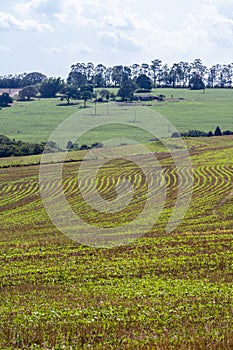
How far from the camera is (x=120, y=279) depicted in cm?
1806

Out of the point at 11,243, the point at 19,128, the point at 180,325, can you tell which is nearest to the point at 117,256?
the point at 11,243

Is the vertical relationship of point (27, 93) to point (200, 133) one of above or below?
above

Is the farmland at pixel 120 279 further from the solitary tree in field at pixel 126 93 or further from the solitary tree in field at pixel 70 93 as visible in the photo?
the solitary tree in field at pixel 70 93

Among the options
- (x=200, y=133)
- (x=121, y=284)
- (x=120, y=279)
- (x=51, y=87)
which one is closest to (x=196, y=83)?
(x=51, y=87)

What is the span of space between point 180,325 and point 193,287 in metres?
4.01

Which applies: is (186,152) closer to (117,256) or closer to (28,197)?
(28,197)

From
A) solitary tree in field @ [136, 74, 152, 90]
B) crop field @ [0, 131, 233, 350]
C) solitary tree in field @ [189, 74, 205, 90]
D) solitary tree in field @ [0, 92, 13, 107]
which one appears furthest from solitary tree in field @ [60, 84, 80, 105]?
crop field @ [0, 131, 233, 350]

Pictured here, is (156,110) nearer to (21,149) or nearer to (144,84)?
(144,84)

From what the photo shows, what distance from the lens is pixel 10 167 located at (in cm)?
6350

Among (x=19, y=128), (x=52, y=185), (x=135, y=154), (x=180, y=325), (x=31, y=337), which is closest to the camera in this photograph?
(x=31, y=337)

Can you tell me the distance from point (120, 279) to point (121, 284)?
0.81 m

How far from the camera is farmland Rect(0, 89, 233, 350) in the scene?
11641 millimetres

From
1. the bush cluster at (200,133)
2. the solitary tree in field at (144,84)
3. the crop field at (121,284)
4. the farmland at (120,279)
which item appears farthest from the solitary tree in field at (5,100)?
the crop field at (121,284)

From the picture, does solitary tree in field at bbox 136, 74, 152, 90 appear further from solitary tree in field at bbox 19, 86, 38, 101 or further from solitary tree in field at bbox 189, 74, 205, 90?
solitary tree in field at bbox 19, 86, 38, 101
